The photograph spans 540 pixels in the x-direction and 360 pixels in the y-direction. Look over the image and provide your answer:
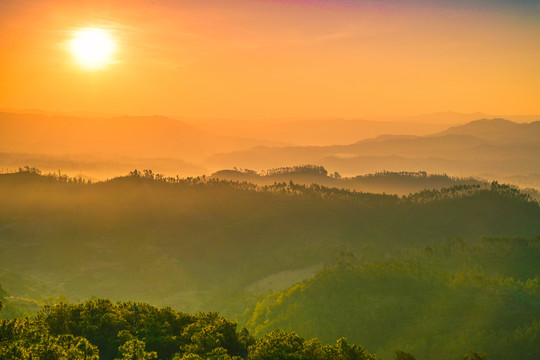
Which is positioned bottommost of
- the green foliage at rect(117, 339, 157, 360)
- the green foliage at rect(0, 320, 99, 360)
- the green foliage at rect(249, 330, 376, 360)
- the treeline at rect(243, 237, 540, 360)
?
the treeline at rect(243, 237, 540, 360)

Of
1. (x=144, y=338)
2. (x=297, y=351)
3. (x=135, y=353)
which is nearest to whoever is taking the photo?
(x=135, y=353)

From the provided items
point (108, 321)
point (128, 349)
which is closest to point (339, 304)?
point (108, 321)

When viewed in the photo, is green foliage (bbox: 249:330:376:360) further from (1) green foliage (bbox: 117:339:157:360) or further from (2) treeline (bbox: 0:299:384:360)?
(1) green foliage (bbox: 117:339:157:360)

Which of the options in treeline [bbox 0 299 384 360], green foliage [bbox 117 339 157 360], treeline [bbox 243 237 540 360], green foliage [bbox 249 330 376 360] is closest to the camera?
treeline [bbox 0 299 384 360]

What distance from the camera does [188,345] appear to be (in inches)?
2788

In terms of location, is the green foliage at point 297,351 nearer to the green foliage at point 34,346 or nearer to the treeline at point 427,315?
the green foliage at point 34,346

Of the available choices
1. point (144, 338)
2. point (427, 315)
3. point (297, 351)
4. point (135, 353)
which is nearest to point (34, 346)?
point (135, 353)

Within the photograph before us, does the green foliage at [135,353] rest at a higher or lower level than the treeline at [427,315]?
higher

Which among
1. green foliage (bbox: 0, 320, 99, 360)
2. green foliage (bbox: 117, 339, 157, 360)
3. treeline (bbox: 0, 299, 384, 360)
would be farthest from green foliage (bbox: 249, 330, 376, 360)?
green foliage (bbox: 0, 320, 99, 360)

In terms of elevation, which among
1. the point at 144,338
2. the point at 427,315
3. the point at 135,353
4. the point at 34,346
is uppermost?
the point at 34,346

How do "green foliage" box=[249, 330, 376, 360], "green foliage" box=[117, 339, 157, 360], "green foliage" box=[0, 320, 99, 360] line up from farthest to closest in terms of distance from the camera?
"green foliage" box=[249, 330, 376, 360] → "green foliage" box=[117, 339, 157, 360] → "green foliage" box=[0, 320, 99, 360]

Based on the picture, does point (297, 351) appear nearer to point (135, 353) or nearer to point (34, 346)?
point (135, 353)

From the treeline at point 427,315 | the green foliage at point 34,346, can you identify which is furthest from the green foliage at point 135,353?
the treeline at point 427,315

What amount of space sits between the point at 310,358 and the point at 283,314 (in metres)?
126
